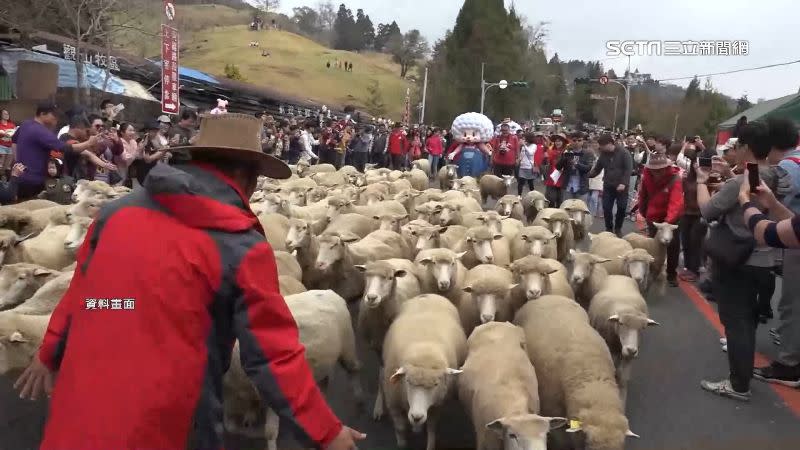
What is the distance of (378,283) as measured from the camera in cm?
→ 464

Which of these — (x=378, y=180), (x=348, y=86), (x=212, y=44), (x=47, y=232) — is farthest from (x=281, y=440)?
(x=212, y=44)

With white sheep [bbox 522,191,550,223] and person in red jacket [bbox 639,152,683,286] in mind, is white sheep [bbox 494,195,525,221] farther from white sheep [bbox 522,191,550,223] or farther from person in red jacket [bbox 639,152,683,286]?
person in red jacket [bbox 639,152,683,286]

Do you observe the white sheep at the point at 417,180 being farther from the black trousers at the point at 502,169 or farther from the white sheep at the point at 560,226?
the white sheep at the point at 560,226

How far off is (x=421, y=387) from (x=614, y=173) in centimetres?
627

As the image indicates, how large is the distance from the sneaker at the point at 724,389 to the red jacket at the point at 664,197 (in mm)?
2950

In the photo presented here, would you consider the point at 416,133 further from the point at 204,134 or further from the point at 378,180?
the point at 204,134

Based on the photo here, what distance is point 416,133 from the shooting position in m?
21.3

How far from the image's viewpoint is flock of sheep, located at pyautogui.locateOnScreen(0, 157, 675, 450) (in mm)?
3438

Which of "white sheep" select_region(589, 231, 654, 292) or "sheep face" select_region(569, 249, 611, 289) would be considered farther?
"white sheep" select_region(589, 231, 654, 292)

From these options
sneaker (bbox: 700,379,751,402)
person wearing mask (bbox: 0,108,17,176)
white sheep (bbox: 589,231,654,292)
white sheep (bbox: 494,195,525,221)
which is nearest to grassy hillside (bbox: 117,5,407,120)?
person wearing mask (bbox: 0,108,17,176)

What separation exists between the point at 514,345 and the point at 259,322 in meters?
2.41

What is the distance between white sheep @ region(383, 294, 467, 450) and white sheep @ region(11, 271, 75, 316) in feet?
6.86

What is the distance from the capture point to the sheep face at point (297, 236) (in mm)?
5762

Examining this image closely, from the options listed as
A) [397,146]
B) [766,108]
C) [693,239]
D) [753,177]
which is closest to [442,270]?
[753,177]
